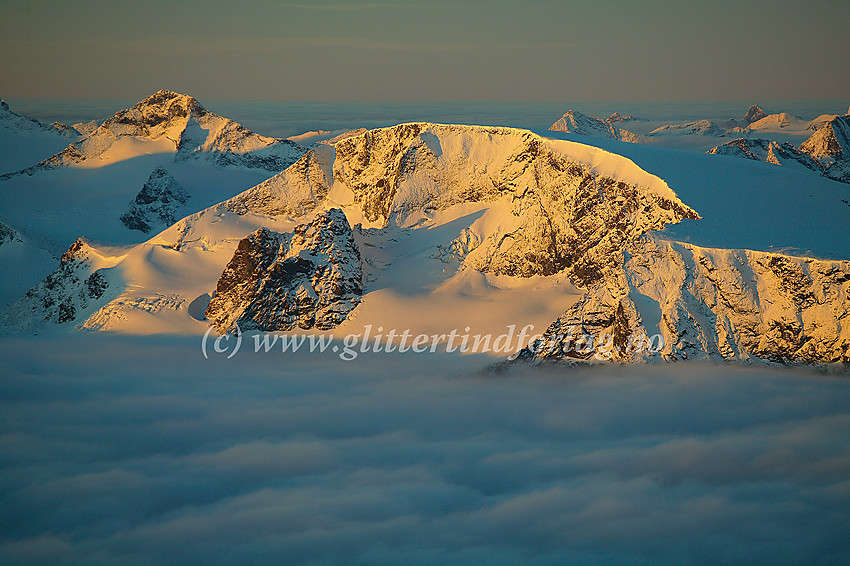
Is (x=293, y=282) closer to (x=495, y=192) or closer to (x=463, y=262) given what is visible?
(x=463, y=262)

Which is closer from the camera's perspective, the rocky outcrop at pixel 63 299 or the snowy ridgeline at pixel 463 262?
the snowy ridgeline at pixel 463 262

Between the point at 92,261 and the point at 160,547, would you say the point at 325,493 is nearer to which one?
the point at 160,547

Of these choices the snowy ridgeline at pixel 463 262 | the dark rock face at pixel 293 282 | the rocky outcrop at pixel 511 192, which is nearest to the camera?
the snowy ridgeline at pixel 463 262

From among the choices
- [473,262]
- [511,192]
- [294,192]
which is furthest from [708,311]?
[294,192]

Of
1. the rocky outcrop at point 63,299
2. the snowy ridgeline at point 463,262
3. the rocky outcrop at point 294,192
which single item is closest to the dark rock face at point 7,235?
the rocky outcrop at point 63,299

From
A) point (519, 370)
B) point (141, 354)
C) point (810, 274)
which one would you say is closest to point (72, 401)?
point (141, 354)

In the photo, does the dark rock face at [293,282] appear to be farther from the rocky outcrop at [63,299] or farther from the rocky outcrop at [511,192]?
the rocky outcrop at [63,299]
